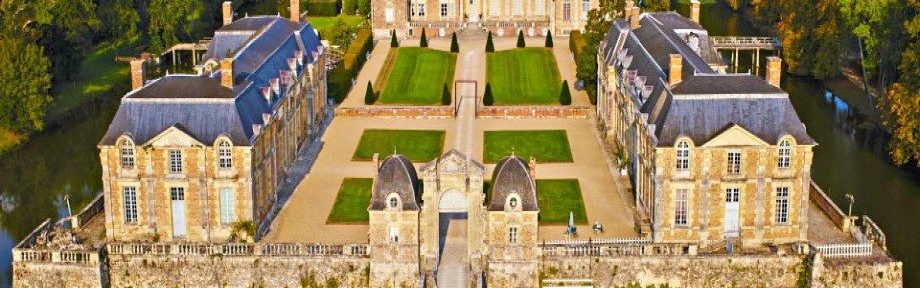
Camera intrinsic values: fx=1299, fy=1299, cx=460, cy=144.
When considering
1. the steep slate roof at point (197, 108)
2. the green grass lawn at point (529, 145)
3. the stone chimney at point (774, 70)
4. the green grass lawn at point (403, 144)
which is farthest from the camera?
the green grass lawn at point (403, 144)

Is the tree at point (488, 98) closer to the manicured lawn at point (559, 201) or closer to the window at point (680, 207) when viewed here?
the manicured lawn at point (559, 201)

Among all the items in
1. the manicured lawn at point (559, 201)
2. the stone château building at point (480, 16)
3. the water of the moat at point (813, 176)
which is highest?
the stone château building at point (480, 16)

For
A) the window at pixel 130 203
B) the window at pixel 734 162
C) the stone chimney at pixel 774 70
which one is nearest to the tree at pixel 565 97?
the stone chimney at pixel 774 70

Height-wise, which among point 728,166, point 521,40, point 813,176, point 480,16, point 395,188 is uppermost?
point 728,166

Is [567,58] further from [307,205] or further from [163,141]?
[163,141]

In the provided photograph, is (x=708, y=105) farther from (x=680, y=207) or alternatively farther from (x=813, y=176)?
(x=813, y=176)

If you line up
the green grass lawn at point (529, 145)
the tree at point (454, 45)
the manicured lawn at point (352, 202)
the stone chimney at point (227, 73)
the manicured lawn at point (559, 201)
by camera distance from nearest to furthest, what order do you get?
the stone chimney at point (227, 73) < the manicured lawn at point (559, 201) < the manicured lawn at point (352, 202) < the green grass lawn at point (529, 145) < the tree at point (454, 45)

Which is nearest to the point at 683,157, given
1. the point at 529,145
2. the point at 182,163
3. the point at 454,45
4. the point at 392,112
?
the point at 529,145
